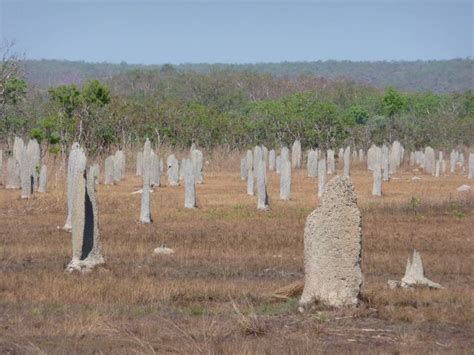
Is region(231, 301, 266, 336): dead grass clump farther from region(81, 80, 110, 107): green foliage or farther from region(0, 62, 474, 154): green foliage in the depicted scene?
region(81, 80, 110, 107): green foliage

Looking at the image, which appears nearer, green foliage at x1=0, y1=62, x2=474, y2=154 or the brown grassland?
the brown grassland

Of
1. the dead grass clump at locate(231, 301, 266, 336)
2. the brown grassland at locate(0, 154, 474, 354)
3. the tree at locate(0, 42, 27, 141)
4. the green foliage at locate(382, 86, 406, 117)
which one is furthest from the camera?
the green foliage at locate(382, 86, 406, 117)

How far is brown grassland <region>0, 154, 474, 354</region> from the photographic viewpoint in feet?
35.9

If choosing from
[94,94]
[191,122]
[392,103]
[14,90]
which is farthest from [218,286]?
[392,103]

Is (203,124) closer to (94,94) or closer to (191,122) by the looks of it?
(191,122)

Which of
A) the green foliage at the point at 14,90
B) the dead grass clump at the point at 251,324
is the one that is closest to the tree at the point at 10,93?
the green foliage at the point at 14,90

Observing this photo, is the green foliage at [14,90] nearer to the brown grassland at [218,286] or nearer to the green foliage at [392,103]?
the brown grassland at [218,286]

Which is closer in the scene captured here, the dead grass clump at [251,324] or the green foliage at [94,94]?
the dead grass clump at [251,324]

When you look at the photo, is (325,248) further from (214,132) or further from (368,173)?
(214,132)

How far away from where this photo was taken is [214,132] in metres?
72.0

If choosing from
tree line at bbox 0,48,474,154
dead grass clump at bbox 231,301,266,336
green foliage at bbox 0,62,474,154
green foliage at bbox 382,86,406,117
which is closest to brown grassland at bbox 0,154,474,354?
dead grass clump at bbox 231,301,266,336

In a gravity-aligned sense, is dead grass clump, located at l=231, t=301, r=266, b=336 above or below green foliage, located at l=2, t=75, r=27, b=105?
below

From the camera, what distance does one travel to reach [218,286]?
1475 cm

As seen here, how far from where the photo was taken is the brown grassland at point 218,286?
431 inches
